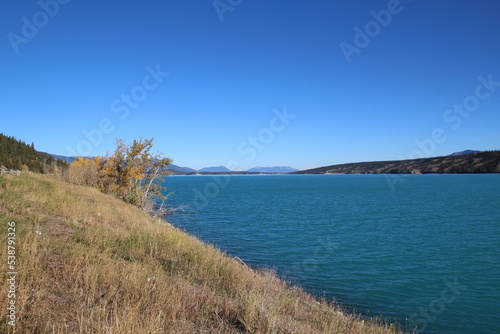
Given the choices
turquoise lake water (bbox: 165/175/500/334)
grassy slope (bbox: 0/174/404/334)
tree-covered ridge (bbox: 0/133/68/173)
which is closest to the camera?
grassy slope (bbox: 0/174/404/334)

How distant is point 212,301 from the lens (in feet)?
20.0

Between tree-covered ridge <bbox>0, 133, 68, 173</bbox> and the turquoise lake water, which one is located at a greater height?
tree-covered ridge <bbox>0, 133, 68, 173</bbox>

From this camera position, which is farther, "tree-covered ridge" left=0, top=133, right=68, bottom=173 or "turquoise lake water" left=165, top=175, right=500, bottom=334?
"tree-covered ridge" left=0, top=133, right=68, bottom=173

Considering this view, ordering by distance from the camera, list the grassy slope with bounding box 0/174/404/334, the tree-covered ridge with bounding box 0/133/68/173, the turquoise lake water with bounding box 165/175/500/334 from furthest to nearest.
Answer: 1. the tree-covered ridge with bounding box 0/133/68/173
2. the turquoise lake water with bounding box 165/175/500/334
3. the grassy slope with bounding box 0/174/404/334

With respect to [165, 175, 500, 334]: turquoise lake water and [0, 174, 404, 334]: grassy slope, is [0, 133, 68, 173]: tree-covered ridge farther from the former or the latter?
[0, 174, 404, 334]: grassy slope

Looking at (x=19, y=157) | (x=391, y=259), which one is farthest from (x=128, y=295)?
(x=19, y=157)

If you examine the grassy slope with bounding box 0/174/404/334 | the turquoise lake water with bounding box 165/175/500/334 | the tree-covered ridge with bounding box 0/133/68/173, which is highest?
the tree-covered ridge with bounding box 0/133/68/173

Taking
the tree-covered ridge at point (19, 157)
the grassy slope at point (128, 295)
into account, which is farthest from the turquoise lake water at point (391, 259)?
the tree-covered ridge at point (19, 157)

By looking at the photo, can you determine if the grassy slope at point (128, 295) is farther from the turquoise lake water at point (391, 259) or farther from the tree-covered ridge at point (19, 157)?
the tree-covered ridge at point (19, 157)

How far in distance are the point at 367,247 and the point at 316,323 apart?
16.0m

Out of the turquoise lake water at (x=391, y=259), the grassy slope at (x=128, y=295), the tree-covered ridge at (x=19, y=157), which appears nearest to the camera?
the grassy slope at (x=128, y=295)

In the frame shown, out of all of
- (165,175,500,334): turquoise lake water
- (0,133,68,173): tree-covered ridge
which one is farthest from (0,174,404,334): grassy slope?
(0,133,68,173): tree-covered ridge

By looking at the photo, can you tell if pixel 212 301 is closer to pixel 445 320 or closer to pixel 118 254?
pixel 118 254

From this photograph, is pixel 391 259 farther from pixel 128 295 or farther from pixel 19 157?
pixel 19 157
